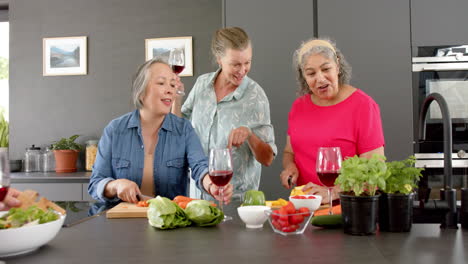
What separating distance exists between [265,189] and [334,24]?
1326mm

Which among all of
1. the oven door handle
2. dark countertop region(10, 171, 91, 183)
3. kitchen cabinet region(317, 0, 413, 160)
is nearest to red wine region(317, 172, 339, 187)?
kitchen cabinet region(317, 0, 413, 160)

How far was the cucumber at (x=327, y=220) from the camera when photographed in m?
1.34

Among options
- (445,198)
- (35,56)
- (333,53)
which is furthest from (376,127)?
(35,56)

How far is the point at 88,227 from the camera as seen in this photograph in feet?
4.75

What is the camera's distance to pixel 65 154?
13.4 feet

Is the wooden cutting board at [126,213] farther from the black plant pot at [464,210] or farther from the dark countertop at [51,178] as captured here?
the dark countertop at [51,178]

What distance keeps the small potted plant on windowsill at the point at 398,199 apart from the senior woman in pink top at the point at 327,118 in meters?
0.75

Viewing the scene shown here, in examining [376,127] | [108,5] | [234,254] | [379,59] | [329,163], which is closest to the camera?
[234,254]

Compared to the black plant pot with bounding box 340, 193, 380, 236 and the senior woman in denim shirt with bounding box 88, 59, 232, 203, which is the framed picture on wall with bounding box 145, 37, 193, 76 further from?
the black plant pot with bounding box 340, 193, 380, 236

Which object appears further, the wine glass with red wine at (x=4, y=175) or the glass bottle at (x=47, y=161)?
the glass bottle at (x=47, y=161)

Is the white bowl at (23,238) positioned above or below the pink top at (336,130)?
below

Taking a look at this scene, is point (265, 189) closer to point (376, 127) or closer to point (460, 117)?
point (376, 127)

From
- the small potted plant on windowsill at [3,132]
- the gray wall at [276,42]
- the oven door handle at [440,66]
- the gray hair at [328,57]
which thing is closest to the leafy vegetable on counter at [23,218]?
the gray hair at [328,57]

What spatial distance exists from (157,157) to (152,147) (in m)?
0.07
